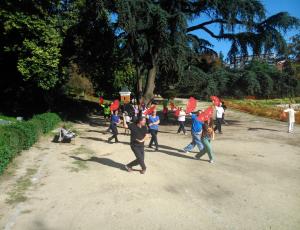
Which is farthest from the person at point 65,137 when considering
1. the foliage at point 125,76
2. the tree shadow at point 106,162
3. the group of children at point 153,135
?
the foliage at point 125,76

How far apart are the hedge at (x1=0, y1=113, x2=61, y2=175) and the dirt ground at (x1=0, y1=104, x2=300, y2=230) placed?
380mm

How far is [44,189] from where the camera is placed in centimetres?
915

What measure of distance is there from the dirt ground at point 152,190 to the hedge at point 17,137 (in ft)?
1.25

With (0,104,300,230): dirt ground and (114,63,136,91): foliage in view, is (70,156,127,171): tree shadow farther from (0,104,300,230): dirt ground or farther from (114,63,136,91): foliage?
(114,63,136,91): foliage

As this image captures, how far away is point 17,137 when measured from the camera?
41.2 ft

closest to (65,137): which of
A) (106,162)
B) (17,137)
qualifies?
(17,137)

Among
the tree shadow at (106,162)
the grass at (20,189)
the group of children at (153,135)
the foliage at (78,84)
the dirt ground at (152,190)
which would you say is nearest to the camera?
the dirt ground at (152,190)

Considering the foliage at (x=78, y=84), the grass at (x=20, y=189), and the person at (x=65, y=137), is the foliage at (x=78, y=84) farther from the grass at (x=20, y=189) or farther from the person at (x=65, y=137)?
the grass at (x=20, y=189)

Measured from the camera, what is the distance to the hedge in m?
10.5

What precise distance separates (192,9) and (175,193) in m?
17.6

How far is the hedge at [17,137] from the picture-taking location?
34.5ft

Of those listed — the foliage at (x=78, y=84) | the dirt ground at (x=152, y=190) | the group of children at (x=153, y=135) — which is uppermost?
the foliage at (x=78, y=84)

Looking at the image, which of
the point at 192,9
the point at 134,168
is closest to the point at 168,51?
the point at 192,9

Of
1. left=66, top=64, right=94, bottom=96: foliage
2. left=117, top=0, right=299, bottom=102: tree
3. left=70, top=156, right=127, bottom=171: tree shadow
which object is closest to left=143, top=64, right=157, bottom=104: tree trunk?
left=117, top=0, right=299, bottom=102: tree
